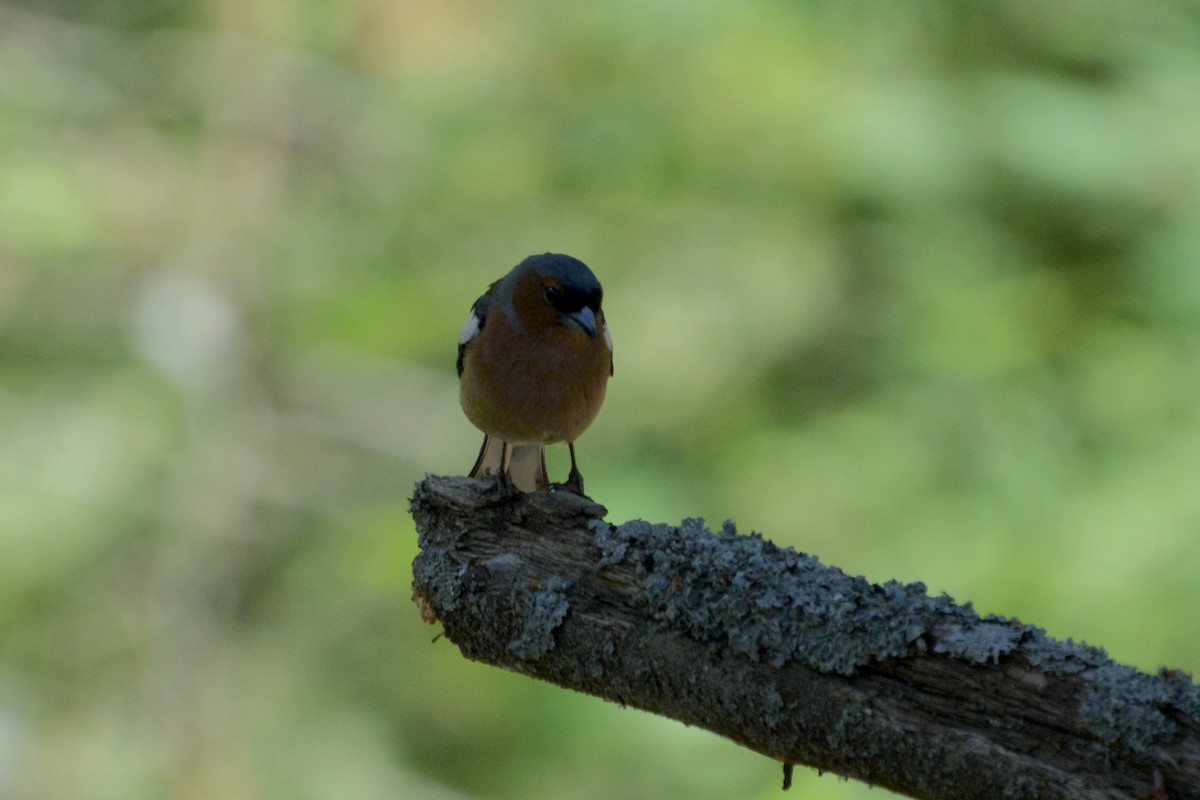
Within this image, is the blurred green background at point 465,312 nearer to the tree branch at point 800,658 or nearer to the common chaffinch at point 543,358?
the common chaffinch at point 543,358

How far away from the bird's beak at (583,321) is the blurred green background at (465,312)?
265 cm

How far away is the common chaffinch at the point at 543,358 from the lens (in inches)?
181

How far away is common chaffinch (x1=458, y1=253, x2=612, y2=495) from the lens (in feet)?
15.0

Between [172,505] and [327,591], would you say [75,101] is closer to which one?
[172,505]

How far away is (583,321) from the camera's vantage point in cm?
453

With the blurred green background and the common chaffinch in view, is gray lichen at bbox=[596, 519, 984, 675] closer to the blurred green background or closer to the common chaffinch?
the common chaffinch

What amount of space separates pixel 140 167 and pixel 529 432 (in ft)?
17.9

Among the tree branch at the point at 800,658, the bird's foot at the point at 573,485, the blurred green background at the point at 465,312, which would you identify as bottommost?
the tree branch at the point at 800,658

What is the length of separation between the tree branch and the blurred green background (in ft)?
→ 12.3

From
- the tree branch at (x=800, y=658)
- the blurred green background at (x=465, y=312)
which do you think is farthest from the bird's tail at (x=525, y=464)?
the tree branch at (x=800, y=658)

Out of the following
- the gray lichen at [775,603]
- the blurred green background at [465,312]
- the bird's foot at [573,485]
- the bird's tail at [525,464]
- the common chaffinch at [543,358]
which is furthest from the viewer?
the blurred green background at [465,312]

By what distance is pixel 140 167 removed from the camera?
8.83 meters

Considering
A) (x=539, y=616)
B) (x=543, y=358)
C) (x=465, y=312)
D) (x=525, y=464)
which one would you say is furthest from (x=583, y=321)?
(x=465, y=312)

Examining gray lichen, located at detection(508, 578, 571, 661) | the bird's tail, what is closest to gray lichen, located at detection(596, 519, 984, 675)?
gray lichen, located at detection(508, 578, 571, 661)
